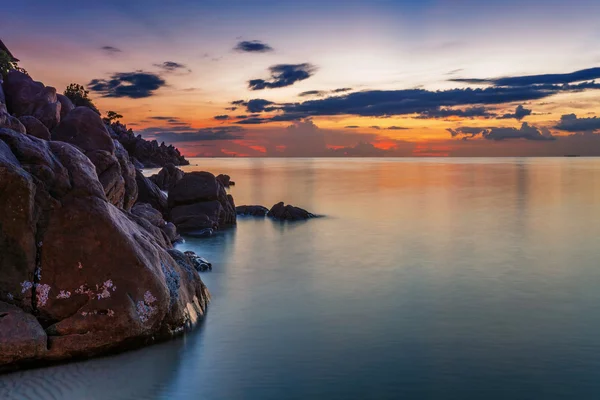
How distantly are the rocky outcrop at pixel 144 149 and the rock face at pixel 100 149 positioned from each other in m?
106

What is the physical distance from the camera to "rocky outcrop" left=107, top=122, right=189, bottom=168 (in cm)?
13621

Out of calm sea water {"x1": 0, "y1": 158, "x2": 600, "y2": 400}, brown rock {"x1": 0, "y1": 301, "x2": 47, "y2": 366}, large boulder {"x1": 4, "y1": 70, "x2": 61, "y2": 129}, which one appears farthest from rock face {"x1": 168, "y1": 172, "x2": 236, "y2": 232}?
brown rock {"x1": 0, "y1": 301, "x2": 47, "y2": 366}

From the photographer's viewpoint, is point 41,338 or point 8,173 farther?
point 8,173

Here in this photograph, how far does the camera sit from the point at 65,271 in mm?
13609

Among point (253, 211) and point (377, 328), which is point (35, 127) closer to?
point (253, 211)

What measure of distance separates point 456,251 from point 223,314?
58.2 ft

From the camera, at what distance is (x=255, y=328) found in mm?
17062

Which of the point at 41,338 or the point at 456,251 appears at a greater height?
the point at 41,338

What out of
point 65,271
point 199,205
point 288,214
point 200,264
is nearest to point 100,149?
point 200,264

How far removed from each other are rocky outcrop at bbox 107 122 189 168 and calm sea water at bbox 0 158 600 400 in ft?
356

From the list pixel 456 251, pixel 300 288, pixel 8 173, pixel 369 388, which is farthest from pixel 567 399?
pixel 456 251

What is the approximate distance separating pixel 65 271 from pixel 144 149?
14870 cm

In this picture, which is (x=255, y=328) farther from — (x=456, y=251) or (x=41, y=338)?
(x=456, y=251)

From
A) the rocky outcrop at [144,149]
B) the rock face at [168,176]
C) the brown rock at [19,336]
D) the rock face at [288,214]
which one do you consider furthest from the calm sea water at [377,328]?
the rocky outcrop at [144,149]
